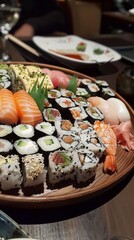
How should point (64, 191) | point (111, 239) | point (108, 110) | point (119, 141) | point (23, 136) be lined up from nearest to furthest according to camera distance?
point (111, 239), point (64, 191), point (23, 136), point (119, 141), point (108, 110)

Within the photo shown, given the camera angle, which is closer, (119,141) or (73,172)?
(73,172)

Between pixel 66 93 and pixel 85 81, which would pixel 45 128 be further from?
pixel 85 81

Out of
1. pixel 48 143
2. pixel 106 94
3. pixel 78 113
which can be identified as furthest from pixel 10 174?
pixel 106 94

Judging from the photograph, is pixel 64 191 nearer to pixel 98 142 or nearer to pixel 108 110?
pixel 98 142

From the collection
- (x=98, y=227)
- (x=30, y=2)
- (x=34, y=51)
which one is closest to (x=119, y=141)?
(x=98, y=227)

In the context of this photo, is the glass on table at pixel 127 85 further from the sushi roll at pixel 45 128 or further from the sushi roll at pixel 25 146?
the sushi roll at pixel 25 146

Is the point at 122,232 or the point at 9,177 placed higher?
the point at 9,177

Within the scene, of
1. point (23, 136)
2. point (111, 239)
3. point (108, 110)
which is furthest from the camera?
point (108, 110)

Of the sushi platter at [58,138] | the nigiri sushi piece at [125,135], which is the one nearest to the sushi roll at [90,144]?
the sushi platter at [58,138]
